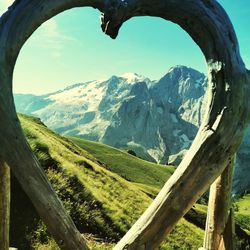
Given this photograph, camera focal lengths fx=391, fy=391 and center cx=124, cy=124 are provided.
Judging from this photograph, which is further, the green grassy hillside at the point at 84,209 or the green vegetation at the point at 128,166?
the green vegetation at the point at 128,166

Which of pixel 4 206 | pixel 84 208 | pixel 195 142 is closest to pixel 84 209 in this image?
pixel 84 208

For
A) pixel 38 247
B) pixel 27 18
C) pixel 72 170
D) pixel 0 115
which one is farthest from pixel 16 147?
pixel 72 170

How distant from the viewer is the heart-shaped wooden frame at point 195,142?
4.73 meters

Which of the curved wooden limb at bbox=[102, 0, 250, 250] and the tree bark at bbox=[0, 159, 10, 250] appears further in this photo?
the tree bark at bbox=[0, 159, 10, 250]

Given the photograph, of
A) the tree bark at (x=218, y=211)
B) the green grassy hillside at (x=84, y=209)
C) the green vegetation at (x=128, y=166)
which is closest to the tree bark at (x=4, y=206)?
the tree bark at (x=218, y=211)

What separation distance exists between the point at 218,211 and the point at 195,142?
173 cm

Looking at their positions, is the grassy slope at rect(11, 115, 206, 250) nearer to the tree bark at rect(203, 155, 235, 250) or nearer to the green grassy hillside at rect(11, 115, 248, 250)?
the green grassy hillside at rect(11, 115, 248, 250)

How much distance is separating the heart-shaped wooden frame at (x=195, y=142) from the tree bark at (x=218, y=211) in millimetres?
1195

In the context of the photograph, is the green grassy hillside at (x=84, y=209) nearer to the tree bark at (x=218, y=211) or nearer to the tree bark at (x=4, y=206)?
the tree bark at (x=4, y=206)

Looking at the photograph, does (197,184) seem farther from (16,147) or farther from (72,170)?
(72,170)

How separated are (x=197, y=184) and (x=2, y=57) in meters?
2.84

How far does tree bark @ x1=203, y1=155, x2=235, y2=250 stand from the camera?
5.95 meters

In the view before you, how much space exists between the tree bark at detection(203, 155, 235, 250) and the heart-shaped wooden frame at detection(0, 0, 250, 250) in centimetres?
120

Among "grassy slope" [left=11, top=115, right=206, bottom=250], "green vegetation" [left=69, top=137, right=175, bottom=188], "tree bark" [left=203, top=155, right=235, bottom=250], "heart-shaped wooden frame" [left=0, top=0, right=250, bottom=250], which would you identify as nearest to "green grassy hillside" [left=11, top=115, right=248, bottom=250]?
"grassy slope" [left=11, top=115, right=206, bottom=250]
